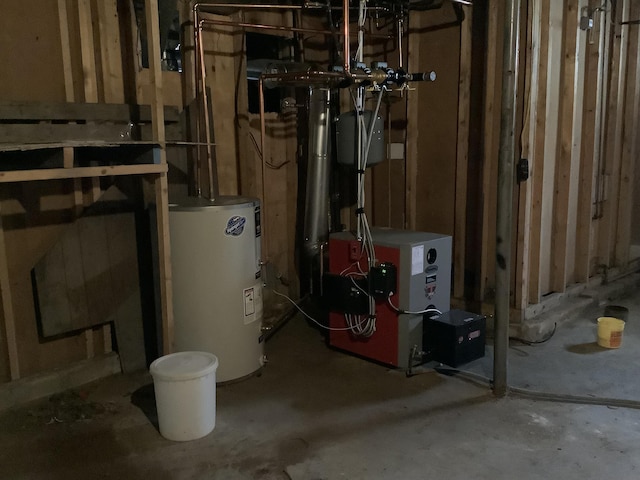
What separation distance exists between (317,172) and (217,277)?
120 cm

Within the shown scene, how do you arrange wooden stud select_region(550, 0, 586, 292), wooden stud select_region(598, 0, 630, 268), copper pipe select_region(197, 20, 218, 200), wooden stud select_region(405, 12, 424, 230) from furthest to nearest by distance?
wooden stud select_region(598, 0, 630, 268)
wooden stud select_region(405, 12, 424, 230)
wooden stud select_region(550, 0, 586, 292)
copper pipe select_region(197, 20, 218, 200)

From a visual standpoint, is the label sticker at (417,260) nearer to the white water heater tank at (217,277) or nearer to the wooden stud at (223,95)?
the white water heater tank at (217,277)

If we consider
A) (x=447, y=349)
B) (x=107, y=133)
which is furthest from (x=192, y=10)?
(x=447, y=349)

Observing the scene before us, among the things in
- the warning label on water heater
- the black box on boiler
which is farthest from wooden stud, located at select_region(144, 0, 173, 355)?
the black box on boiler

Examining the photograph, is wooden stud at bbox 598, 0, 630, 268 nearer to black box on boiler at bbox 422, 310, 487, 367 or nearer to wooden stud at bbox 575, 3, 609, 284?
wooden stud at bbox 575, 3, 609, 284

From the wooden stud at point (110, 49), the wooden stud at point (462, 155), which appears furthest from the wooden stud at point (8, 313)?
the wooden stud at point (462, 155)

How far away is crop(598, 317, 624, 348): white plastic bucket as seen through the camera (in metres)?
3.37

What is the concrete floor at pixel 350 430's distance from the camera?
220 centimetres

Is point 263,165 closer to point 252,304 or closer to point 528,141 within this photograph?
point 252,304

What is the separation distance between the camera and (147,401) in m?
2.78

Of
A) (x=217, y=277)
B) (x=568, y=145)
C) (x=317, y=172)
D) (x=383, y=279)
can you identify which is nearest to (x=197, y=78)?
(x=317, y=172)

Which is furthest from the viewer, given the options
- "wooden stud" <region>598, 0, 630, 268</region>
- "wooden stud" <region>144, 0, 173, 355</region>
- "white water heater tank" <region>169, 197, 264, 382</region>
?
"wooden stud" <region>598, 0, 630, 268</region>

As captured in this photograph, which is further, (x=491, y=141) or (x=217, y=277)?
(x=491, y=141)

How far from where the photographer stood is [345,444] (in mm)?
2363
